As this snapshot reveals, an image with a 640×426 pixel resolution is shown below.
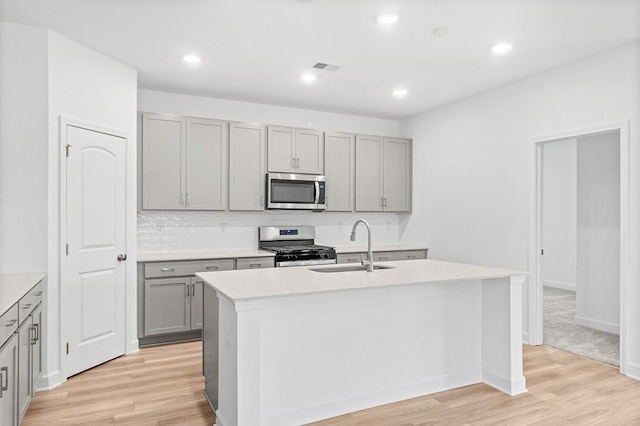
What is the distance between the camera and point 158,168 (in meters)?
4.65

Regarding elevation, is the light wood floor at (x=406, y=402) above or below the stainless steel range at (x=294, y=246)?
below

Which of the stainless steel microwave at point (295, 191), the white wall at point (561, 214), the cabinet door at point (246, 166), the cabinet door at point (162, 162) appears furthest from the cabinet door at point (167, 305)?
the white wall at point (561, 214)

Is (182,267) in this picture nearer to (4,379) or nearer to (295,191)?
(295,191)

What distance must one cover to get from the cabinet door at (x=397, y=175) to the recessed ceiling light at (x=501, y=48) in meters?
2.41

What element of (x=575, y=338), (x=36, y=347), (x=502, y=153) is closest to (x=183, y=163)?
(x=36, y=347)

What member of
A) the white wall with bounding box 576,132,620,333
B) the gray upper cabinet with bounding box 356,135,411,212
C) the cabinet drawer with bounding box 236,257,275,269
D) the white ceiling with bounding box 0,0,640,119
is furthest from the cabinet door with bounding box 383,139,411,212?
the white wall with bounding box 576,132,620,333

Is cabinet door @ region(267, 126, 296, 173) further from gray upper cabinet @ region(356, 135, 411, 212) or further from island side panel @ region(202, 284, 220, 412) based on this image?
island side panel @ region(202, 284, 220, 412)

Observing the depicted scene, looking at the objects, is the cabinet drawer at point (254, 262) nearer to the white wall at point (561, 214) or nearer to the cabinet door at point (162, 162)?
the cabinet door at point (162, 162)

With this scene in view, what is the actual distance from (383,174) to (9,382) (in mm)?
4712

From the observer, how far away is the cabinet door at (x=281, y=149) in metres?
5.23

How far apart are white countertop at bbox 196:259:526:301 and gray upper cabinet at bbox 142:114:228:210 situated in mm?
1932

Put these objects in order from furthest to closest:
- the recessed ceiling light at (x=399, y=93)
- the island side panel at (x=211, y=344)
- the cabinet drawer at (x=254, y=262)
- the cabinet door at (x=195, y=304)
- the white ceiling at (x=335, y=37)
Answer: the recessed ceiling light at (x=399, y=93)
the cabinet drawer at (x=254, y=262)
the cabinet door at (x=195, y=304)
the white ceiling at (x=335, y=37)
the island side panel at (x=211, y=344)

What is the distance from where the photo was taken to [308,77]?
4.46 meters

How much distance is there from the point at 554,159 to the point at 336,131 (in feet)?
13.7
